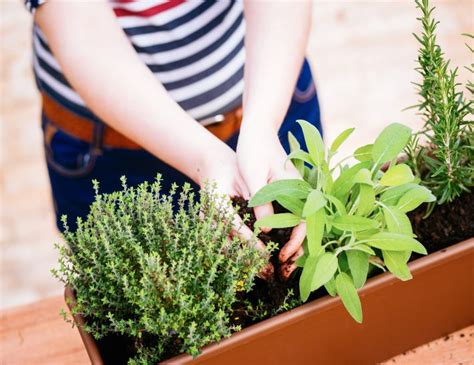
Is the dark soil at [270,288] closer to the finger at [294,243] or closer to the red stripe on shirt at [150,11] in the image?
the finger at [294,243]

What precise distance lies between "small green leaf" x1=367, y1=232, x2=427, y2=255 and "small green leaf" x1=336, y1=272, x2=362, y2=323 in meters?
0.05

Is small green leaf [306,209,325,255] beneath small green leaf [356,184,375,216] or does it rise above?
beneath

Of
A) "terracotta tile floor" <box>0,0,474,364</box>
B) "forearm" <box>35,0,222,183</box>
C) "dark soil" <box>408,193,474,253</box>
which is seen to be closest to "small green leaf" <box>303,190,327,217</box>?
"dark soil" <box>408,193,474,253</box>

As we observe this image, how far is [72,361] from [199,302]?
35 cm

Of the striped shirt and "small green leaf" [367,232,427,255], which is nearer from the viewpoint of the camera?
"small green leaf" [367,232,427,255]

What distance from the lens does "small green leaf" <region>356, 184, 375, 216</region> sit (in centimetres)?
75

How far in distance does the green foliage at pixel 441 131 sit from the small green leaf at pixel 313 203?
0.64 ft

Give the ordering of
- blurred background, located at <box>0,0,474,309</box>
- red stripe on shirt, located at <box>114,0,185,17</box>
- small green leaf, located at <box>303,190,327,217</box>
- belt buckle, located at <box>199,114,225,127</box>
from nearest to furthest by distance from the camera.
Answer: small green leaf, located at <box>303,190,327,217</box>, red stripe on shirt, located at <box>114,0,185,17</box>, belt buckle, located at <box>199,114,225,127</box>, blurred background, located at <box>0,0,474,309</box>

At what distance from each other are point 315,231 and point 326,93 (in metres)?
2.36

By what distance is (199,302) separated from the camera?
706mm

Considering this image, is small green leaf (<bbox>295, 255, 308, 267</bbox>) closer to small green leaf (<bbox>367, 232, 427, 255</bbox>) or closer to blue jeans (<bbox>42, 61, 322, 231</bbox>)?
small green leaf (<bbox>367, 232, 427, 255</bbox>)

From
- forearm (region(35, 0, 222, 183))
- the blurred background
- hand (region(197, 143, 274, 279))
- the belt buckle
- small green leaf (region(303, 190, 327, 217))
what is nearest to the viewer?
small green leaf (region(303, 190, 327, 217))

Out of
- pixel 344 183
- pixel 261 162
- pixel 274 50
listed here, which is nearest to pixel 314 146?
pixel 344 183

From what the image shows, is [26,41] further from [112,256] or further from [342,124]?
[112,256]
